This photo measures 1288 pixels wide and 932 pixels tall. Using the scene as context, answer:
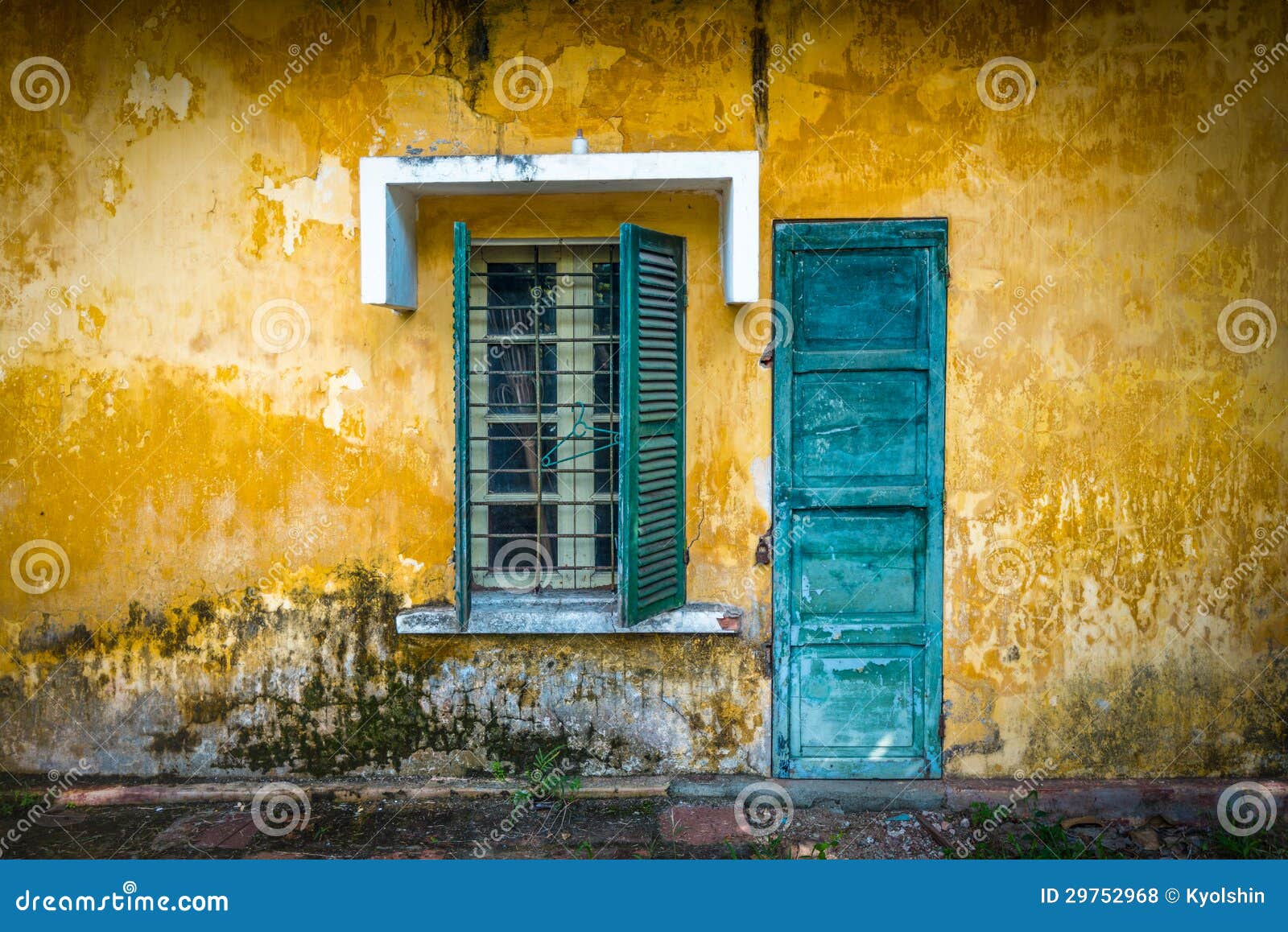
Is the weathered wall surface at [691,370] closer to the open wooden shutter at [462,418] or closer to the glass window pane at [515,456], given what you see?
the glass window pane at [515,456]

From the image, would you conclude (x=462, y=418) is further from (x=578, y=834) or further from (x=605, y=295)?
(x=578, y=834)

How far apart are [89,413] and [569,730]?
260cm

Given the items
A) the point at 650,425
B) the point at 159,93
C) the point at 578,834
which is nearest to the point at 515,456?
the point at 650,425

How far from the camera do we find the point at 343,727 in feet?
15.3

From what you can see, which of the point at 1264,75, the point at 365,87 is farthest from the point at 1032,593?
the point at 365,87

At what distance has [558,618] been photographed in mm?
4430

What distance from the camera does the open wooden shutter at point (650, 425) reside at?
4.07 metres

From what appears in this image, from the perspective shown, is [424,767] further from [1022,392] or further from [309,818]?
[1022,392]

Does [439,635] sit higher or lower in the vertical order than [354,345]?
lower

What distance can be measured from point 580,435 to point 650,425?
482 millimetres

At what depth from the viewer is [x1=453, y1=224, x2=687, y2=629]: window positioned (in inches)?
174

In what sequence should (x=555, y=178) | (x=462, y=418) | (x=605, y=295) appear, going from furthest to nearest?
1. (x=605, y=295)
2. (x=555, y=178)
3. (x=462, y=418)

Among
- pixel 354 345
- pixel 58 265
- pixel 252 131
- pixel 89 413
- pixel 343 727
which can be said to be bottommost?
pixel 343 727

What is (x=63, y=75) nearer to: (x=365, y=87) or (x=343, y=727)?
(x=365, y=87)
